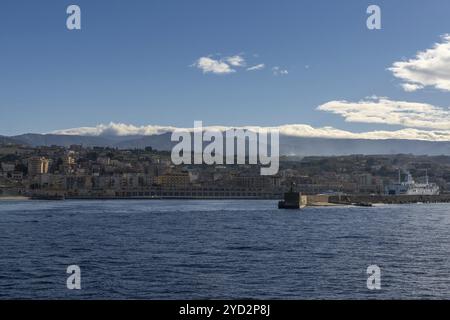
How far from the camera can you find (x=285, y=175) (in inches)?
6629

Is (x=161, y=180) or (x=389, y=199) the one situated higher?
(x=161, y=180)

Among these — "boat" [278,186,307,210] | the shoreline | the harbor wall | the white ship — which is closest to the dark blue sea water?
"boat" [278,186,307,210]

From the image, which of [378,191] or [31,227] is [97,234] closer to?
[31,227]

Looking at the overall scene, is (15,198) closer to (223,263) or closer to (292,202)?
(292,202)

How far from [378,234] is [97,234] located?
17.7m

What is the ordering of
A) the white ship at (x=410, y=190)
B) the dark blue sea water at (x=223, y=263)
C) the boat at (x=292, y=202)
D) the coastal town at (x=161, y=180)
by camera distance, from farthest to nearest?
the coastal town at (x=161, y=180), the white ship at (x=410, y=190), the boat at (x=292, y=202), the dark blue sea water at (x=223, y=263)

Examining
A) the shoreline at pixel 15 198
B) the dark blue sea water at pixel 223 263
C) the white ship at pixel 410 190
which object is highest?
the white ship at pixel 410 190

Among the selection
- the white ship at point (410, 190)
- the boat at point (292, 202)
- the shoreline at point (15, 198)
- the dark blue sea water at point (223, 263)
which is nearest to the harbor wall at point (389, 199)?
the white ship at point (410, 190)

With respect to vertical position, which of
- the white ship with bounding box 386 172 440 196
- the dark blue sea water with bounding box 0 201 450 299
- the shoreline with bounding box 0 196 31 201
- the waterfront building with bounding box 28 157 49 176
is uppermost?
the waterfront building with bounding box 28 157 49 176

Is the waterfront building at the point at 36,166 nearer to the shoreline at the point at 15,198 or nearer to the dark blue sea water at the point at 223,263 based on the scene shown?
the shoreline at the point at 15,198

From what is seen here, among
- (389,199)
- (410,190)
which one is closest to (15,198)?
(389,199)

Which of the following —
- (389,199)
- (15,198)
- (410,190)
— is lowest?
(15,198)

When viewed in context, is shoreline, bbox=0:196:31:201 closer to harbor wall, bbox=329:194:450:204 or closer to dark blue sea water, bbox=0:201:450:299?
harbor wall, bbox=329:194:450:204
